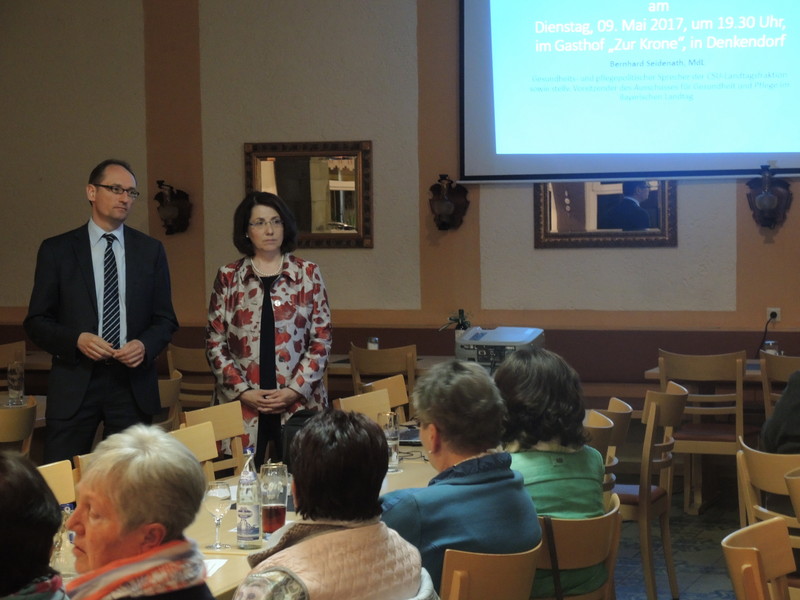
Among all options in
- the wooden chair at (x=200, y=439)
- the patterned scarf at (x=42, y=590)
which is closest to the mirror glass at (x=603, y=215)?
the wooden chair at (x=200, y=439)

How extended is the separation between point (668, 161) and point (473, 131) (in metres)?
1.38

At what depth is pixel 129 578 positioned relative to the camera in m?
1.71

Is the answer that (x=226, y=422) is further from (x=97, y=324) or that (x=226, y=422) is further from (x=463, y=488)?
(x=463, y=488)

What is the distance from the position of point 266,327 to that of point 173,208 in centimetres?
372

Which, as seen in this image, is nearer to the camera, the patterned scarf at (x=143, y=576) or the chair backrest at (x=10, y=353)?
the patterned scarf at (x=143, y=576)

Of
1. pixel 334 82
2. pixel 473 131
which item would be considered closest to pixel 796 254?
pixel 473 131

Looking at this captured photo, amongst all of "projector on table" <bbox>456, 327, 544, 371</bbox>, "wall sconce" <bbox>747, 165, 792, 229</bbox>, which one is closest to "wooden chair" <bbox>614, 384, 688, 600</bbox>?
"projector on table" <bbox>456, 327, 544, 371</bbox>

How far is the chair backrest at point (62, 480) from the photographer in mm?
2904

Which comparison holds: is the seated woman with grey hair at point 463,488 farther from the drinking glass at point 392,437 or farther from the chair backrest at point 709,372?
the chair backrest at point 709,372

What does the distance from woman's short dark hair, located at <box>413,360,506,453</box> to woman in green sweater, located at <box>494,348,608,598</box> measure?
0.24 metres

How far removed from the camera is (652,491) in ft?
15.5

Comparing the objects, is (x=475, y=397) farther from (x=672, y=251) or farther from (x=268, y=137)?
Answer: (x=268, y=137)

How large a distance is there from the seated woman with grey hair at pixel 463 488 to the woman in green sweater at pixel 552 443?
226 mm

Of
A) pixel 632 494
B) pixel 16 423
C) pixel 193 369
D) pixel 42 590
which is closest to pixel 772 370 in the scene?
pixel 632 494
